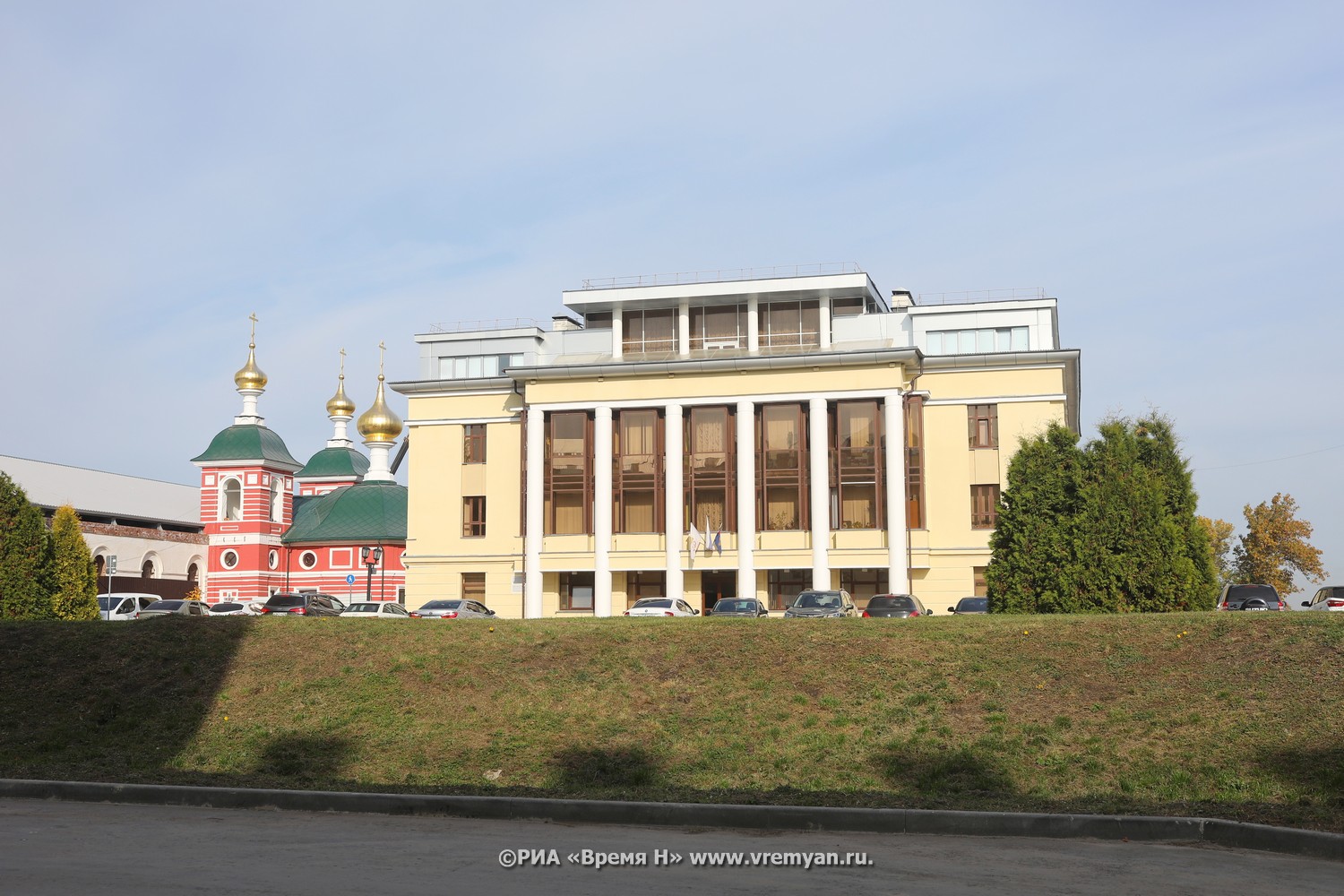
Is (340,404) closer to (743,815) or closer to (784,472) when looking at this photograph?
(784,472)

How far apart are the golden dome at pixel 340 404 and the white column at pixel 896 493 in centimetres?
5056

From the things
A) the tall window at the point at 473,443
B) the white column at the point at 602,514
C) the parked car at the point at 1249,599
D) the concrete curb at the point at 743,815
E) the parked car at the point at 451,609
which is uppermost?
the tall window at the point at 473,443

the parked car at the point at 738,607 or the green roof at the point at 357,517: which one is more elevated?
the green roof at the point at 357,517

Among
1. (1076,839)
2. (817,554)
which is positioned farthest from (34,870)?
(817,554)

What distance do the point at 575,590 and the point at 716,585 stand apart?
6.91 metres

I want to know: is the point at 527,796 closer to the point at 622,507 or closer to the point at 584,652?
the point at 584,652

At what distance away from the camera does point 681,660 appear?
919 inches

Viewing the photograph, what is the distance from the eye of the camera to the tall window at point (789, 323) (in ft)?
203

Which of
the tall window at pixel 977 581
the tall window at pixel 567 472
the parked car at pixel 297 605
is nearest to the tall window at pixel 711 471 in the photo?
the tall window at pixel 567 472

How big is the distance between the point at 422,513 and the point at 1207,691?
1899 inches

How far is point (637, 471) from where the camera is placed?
196ft

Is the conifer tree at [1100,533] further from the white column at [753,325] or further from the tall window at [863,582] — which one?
the white column at [753,325]

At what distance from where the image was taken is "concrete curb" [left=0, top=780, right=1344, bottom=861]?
503 inches

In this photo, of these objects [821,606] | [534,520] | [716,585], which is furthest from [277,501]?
[821,606]
